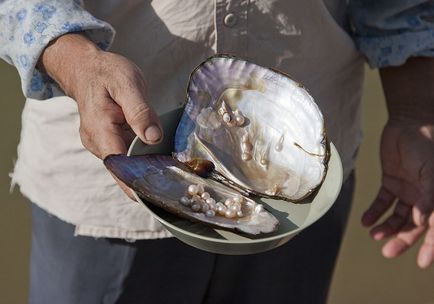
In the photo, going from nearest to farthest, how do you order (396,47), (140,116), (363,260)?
(140,116) < (396,47) < (363,260)

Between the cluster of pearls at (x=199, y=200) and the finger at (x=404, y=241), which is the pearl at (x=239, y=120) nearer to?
the cluster of pearls at (x=199, y=200)

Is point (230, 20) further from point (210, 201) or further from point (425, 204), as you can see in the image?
point (425, 204)

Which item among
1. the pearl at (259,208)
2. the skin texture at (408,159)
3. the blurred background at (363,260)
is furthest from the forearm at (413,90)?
the blurred background at (363,260)

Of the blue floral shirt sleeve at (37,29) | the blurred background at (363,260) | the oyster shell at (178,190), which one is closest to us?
the oyster shell at (178,190)

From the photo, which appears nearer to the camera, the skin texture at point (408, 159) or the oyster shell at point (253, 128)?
the oyster shell at point (253, 128)

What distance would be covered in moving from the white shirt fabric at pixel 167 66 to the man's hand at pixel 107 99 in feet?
0.38

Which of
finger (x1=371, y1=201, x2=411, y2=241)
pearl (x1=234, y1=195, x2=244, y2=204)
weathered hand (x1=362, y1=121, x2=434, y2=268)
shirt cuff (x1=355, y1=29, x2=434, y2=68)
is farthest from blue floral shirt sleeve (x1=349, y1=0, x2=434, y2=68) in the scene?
pearl (x1=234, y1=195, x2=244, y2=204)

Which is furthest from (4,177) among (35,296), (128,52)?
(128,52)

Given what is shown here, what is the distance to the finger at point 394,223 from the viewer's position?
1.13 metres

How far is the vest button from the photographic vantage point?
0.90 meters

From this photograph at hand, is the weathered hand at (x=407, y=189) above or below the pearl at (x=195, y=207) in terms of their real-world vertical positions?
below

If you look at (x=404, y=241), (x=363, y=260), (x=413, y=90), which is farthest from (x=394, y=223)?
(x=363, y=260)

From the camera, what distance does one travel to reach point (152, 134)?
28.2 inches

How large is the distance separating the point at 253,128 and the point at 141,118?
203 millimetres
